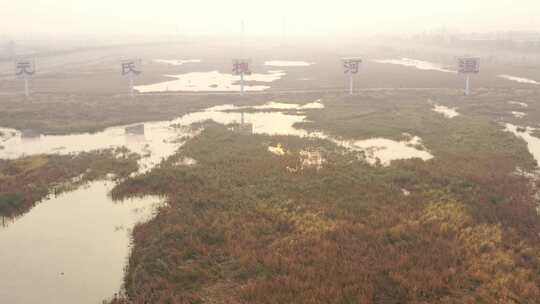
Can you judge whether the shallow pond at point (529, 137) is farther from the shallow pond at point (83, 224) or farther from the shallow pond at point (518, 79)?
the shallow pond at point (518, 79)

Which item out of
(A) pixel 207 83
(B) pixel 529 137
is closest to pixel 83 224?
(B) pixel 529 137

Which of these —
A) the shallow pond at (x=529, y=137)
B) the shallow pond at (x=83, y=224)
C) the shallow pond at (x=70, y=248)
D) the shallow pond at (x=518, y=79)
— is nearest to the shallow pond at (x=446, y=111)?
the shallow pond at (x=529, y=137)

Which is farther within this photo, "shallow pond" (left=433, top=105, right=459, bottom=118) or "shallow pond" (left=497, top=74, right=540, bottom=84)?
"shallow pond" (left=497, top=74, right=540, bottom=84)

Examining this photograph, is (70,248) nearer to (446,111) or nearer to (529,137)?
(529,137)

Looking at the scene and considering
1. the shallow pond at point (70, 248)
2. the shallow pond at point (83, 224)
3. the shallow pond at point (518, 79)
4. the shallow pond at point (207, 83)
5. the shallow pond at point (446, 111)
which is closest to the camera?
the shallow pond at point (70, 248)

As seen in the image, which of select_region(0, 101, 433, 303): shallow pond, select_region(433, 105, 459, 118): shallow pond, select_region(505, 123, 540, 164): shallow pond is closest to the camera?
select_region(0, 101, 433, 303): shallow pond

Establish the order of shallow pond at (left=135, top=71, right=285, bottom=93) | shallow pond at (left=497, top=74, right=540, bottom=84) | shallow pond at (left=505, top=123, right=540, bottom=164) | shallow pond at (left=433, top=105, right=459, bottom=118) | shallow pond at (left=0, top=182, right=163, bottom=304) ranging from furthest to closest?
shallow pond at (left=497, top=74, right=540, bottom=84), shallow pond at (left=135, top=71, right=285, bottom=93), shallow pond at (left=433, top=105, right=459, bottom=118), shallow pond at (left=505, top=123, right=540, bottom=164), shallow pond at (left=0, top=182, right=163, bottom=304)

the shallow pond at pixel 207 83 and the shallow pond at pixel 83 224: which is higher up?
the shallow pond at pixel 207 83

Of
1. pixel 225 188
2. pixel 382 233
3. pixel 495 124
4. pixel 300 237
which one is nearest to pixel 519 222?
pixel 382 233

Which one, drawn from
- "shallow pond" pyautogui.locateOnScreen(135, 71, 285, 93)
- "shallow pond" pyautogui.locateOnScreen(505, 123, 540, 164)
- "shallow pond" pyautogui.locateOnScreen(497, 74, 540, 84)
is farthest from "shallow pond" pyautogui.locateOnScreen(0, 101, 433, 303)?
"shallow pond" pyautogui.locateOnScreen(497, 74, 540, 84)

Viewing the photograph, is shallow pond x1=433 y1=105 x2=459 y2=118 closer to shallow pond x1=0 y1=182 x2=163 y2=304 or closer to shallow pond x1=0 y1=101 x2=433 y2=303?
shallow pond x1=0 y1=101 x2=433 y2=303

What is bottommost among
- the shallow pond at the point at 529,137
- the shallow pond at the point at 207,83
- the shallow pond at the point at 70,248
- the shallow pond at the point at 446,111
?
the shallow pond at the point at 70,248
